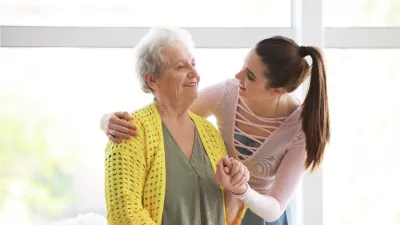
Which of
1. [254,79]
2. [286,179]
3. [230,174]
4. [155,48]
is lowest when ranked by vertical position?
[286,179]

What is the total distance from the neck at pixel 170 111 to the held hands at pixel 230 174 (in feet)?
0.72

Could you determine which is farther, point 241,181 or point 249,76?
point 249,76

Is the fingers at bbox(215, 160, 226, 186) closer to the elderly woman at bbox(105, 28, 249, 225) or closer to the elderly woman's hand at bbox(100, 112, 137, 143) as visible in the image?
the elderly woman at bbox(105, 28, 249, 225)

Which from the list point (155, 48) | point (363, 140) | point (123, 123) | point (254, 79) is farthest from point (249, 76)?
point (363, 140)

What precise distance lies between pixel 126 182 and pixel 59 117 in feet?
4.26

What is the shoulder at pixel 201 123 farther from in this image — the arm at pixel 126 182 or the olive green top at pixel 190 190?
the arm at pixel 126 182

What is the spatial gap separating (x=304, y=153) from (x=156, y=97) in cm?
55

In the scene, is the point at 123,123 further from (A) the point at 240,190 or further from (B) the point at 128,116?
(A) the point at 240,190

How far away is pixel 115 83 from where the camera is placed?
3.08 m

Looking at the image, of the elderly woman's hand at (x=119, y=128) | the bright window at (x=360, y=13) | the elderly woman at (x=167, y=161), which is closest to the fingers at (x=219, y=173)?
the elderly woman at (x=167, y=161)

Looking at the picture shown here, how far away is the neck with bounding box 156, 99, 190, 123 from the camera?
6.69 feet

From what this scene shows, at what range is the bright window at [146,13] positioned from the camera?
10.1ft

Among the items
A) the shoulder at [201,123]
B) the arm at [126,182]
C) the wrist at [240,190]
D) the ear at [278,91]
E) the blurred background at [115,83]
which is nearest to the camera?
the arm at [126,182]

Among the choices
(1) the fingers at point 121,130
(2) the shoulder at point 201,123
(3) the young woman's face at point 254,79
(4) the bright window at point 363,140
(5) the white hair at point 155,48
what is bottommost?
(4) the bright window at point 363,140
